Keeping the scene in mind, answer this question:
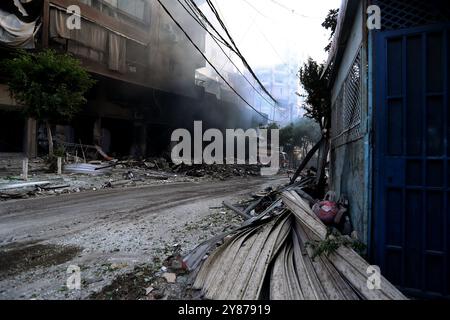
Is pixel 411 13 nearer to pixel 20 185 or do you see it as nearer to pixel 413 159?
pixel 413 159

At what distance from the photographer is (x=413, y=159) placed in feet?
8.69

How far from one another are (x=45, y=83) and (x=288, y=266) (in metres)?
11.9

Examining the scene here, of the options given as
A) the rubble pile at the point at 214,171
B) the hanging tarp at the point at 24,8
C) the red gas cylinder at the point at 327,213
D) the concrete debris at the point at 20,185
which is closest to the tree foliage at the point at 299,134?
the rubble pile at the point at 214,171

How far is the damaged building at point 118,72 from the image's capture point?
46.4 ft

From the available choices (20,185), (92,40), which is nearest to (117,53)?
(92,40)

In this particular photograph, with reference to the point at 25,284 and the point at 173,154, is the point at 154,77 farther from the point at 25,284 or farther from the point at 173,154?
the point at 25,284

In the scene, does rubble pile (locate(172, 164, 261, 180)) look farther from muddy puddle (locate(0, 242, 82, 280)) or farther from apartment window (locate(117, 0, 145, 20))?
muddy puddle (locate(0, 242, 82, 280))

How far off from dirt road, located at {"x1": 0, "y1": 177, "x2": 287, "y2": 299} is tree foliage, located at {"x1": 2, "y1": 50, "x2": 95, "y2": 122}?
5.01 meters

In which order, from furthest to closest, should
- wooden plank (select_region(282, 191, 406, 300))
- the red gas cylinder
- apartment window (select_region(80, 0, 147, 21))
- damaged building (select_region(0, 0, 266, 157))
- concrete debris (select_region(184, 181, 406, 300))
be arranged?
apartment window (select_region(80, 0, 147, 21)) → damaged building (select_region(0, 0, 266, 157)) → the red gas cylinder → concrete debris (select_region(184, 181, 406, 300)) → wooden plank (select_region(282, 191, 406, 300))

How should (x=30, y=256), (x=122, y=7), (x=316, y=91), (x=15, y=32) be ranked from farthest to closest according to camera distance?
(x=122, y=7), (x=15, y=32), (x=316, y=91), (x=30, y=256)

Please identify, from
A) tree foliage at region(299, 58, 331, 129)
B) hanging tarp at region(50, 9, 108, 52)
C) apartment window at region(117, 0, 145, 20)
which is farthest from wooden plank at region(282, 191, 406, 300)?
apartment window at region(117, 0, 145, 20)

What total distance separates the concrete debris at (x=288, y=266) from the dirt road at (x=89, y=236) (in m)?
1.00

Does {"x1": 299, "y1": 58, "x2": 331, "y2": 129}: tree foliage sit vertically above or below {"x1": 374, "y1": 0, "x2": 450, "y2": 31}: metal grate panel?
above

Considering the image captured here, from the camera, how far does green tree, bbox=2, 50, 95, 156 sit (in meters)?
10.9
